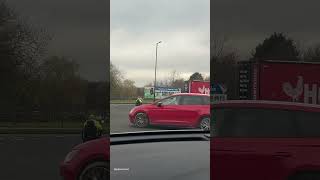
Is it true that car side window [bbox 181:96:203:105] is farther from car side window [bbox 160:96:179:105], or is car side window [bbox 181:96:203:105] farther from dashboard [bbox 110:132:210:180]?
dashboard [bbox 110:132:210:180]

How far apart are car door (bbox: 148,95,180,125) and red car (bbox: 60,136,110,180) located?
45 centimetres

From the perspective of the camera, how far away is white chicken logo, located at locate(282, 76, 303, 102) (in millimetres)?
3451

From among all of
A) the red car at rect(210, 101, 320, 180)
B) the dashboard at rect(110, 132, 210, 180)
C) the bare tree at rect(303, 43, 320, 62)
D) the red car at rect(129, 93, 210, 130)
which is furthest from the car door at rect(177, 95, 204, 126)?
the bare tree at rect(303, 43, 320, 62)

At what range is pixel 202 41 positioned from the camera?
10.1 ft

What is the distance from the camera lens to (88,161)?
347 cm

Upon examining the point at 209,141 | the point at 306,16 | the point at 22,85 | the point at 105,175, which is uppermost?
the point at 306,16

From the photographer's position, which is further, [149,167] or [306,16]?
[306,16]

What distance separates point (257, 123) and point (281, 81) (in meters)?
0.38

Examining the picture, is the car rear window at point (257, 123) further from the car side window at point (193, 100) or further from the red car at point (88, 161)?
the red car at point (88, 161)

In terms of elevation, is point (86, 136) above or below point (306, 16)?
below

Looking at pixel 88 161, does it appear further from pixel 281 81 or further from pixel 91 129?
pixel 281 81

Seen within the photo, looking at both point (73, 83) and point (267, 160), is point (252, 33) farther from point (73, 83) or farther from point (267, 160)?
point (73, 83)

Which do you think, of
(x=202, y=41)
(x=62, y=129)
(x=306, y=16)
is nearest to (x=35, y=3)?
(x=62, y=129)

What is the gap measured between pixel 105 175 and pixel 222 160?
861mm
